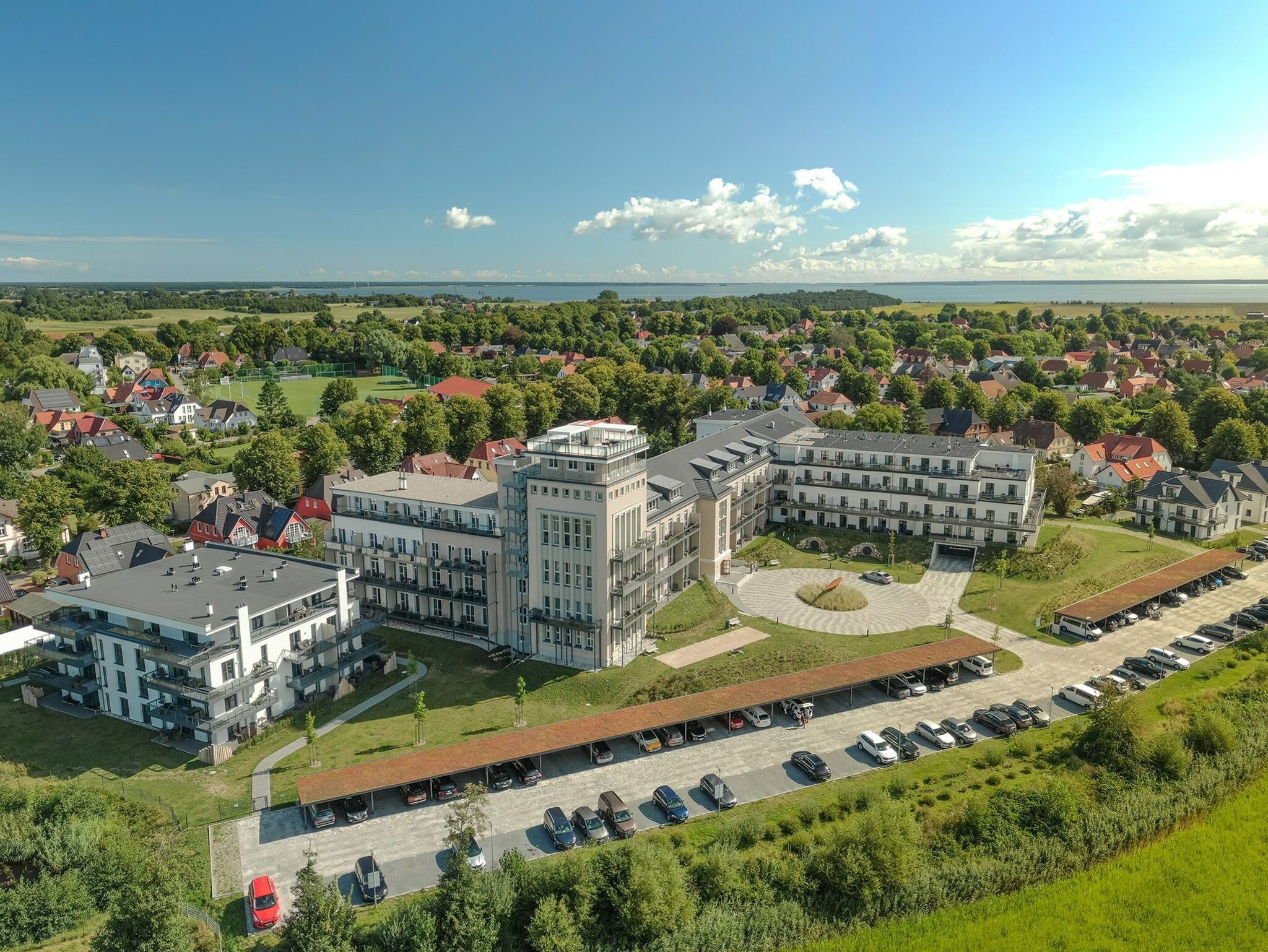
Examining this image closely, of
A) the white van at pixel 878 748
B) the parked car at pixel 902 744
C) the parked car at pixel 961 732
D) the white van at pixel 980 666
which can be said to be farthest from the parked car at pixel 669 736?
the white van at pixel 980 666

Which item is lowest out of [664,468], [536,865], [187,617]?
[536,865]

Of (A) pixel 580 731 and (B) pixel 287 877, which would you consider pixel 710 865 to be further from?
(B) pixel 287 877

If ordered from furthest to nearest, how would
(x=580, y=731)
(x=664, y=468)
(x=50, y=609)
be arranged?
(x=664, y=468) < (x=50, y=609) < (x=580, y=731)

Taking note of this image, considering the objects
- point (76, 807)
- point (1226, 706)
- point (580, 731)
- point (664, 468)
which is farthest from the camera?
point (664, 468)

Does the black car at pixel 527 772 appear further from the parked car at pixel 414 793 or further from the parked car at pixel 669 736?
the parked car at pixel 669 736

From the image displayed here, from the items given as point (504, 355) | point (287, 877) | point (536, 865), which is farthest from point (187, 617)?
point (504, 355)

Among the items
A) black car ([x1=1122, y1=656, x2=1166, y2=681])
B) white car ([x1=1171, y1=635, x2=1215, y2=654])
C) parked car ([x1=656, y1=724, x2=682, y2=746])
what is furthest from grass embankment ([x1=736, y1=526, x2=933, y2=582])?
parked car ([x1=656, y1=724, x2=682, y2=746])

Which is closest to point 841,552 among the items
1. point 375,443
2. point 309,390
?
point 375,443

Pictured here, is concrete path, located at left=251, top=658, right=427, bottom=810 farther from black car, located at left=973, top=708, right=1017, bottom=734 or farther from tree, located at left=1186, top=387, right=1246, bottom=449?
tree, located at left=1186, top=387, right=1246, bottom=449
